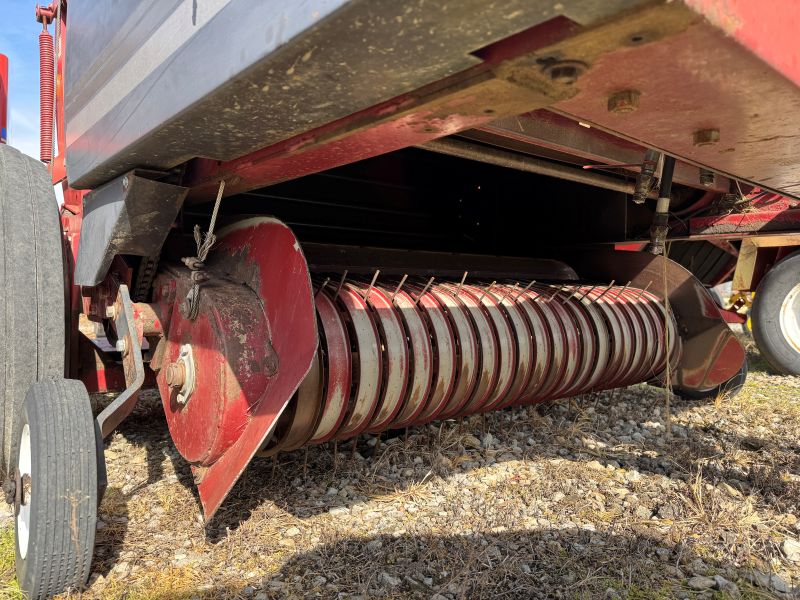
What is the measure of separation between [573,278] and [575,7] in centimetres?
271

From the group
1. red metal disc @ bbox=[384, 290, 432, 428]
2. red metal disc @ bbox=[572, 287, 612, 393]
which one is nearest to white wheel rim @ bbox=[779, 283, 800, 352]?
red metal disc @ bbox=[572, 287, 612, 393]

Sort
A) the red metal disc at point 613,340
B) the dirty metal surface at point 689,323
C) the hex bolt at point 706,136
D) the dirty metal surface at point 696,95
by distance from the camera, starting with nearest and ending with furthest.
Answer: the dirty metal surface at point 696,95, the hex bolt at point 706,136, the red metal disc at point 613,340, the dirty metal surface at point 689,323

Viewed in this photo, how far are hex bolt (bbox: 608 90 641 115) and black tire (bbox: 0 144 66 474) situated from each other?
1.67 metres

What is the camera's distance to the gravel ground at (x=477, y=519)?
149 cm

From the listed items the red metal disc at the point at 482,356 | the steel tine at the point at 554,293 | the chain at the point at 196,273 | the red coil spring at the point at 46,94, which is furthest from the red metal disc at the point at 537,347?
the red coil spring at the point at 46,94

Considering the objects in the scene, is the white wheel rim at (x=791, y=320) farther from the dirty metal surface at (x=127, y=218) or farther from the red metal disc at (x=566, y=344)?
the dirty metal surface at (x=127, y=218)

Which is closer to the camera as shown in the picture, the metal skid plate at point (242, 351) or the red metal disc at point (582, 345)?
the metal skid plate at point (242, 351)

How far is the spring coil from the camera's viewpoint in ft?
5.90

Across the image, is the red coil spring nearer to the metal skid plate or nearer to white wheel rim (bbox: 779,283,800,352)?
the metal skid plate

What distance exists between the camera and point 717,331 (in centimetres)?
286

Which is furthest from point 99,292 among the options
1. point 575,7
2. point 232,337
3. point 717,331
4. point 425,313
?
point 717,331

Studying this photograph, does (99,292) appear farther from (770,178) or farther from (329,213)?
(770,178)

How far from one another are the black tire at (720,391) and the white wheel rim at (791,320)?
2.51ft

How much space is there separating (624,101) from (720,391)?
9.11 feet
